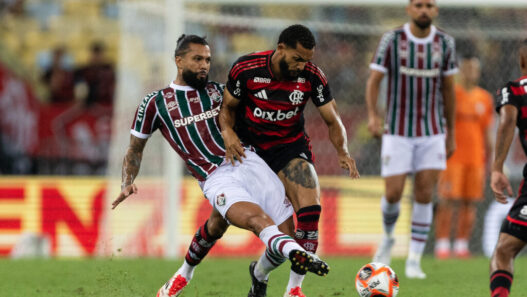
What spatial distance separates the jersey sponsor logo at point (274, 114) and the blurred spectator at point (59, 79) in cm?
1066

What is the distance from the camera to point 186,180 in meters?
11.9

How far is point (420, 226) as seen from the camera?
8055mm

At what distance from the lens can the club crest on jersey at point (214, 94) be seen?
6.01m

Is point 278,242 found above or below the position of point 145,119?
below

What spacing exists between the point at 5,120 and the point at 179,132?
34.0 feet

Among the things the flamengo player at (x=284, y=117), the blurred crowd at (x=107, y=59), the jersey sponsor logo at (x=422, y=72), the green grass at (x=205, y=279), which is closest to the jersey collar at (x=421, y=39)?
the jersey sponsor logo at (x=422, y=72)

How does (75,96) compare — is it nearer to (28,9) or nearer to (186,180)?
(28,9)

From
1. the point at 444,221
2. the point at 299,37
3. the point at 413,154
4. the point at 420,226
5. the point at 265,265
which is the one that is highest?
the point at 299,37

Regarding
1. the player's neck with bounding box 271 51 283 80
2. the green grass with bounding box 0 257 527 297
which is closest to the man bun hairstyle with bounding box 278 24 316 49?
the player's neck with bounding box 271 51 283 80

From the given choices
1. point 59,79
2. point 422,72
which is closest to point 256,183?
point 422,72

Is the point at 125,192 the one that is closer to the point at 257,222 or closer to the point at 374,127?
the point at 257,222

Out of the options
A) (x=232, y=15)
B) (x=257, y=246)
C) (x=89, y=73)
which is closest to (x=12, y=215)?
(x=257, y=246)

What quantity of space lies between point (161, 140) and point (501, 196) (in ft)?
22.0

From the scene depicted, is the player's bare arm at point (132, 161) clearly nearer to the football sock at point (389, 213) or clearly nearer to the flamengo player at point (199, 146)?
the flamengo player at point (199, 146)
